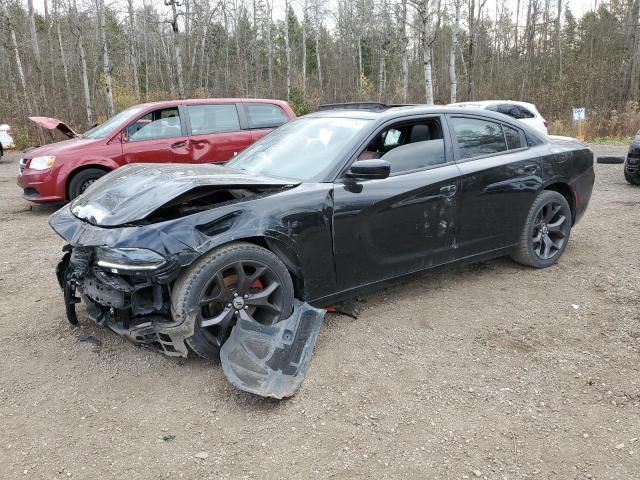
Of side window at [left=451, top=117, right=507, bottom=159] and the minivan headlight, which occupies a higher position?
side window at [left=451, top=117, right=507, bottom=159]

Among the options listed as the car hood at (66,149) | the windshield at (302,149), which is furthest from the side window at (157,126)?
the windshield at (302,149)

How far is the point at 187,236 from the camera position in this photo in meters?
2.90

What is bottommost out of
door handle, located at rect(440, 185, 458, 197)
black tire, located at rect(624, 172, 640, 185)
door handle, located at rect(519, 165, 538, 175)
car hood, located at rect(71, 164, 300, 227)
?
black tire, located at rect(624, 172, 640, 185)

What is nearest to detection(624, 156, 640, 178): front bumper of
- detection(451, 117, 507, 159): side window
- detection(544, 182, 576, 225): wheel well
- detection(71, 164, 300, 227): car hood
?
detection(544, 182, 576, 225): wheel well

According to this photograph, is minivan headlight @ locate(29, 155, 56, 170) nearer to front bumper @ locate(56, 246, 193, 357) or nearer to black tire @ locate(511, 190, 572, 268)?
front bumper @ locate(56, 246, 193, 357)

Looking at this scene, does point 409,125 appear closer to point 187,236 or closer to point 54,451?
point 187,236

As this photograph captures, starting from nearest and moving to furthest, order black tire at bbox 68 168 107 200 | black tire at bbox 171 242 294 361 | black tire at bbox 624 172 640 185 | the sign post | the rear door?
black tire at bbox 171 242 294 361
black tire at bbox 68 168 107 200
the rear door
black tire at bbox 624 172 640 185
the sign post

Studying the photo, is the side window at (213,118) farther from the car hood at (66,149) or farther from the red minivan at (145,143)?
the car hood at (66,149)

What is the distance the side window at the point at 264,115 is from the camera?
8.77 meters

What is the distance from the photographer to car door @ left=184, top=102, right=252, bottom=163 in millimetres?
8227

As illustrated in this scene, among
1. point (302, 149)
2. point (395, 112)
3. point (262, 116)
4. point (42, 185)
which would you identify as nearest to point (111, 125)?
point (42, 185)

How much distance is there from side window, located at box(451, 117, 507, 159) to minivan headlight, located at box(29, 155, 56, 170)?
6136 mm

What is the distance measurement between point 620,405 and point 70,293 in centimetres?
333

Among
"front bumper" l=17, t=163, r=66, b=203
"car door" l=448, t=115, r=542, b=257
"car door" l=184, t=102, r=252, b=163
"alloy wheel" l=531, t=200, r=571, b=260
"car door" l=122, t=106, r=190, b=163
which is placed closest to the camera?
"car door" l=448, t=115, r=542, b=257
